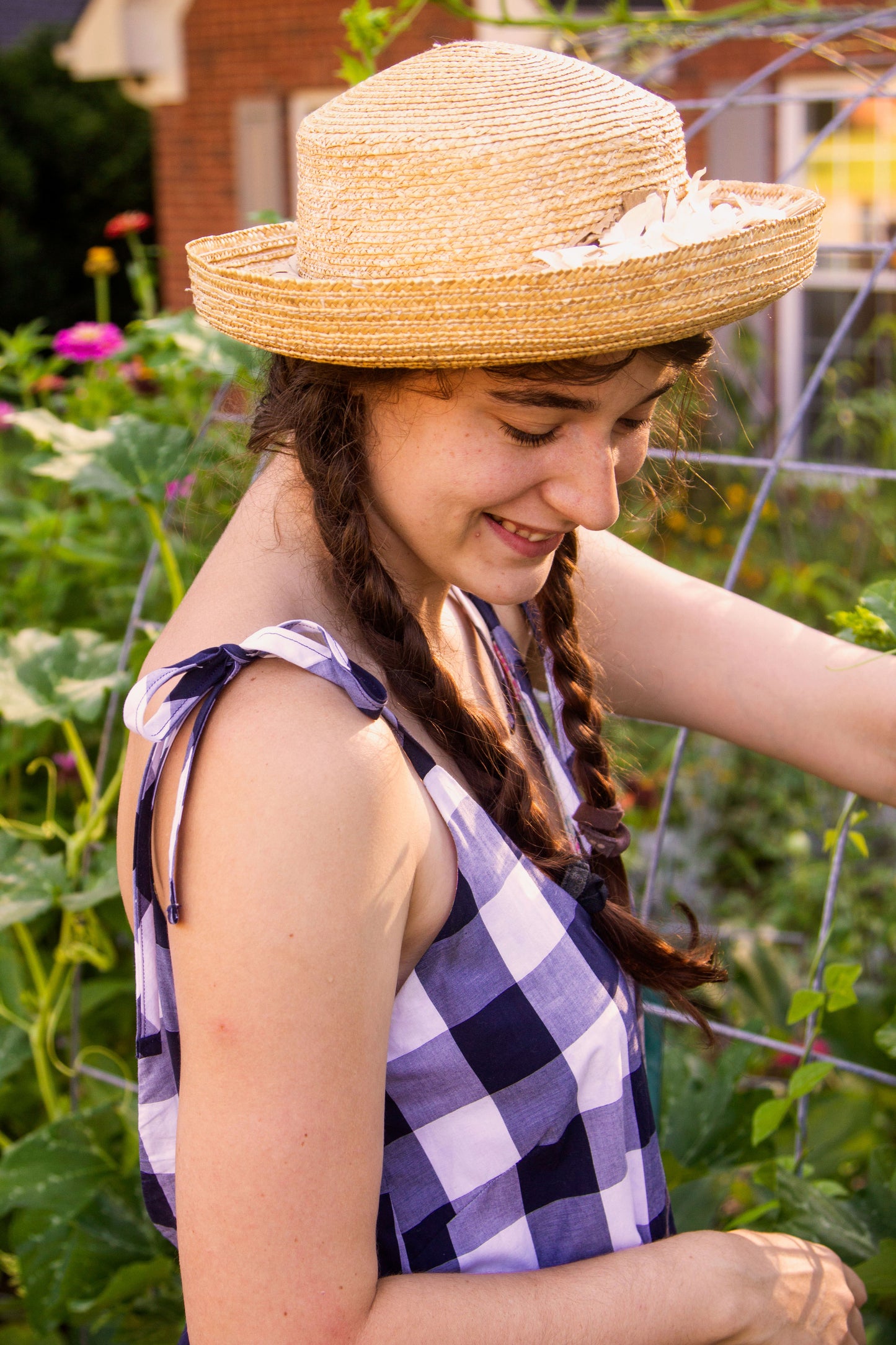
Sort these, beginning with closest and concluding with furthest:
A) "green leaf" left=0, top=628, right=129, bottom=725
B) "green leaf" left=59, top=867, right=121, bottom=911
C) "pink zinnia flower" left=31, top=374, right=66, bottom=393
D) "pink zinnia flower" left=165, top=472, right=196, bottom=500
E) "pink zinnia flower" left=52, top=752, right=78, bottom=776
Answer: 1. "green leaf" left=59, top=867, right=121, bottom=911
2. "green leaf" left=0, top=628, right=129, bottom=725
3. "pink zinnia flower" left=165, top=472, right=196, bottom=500
4. "pink zinnia flower" left=52, top=752, right=78, bottom=776
5. "pink zinnia flower" left=31, top=374, right=66, bottom=393

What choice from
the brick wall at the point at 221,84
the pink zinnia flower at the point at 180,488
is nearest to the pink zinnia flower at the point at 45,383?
the pink zinnia flower at the point at 180,488

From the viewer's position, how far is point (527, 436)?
885 millimetres

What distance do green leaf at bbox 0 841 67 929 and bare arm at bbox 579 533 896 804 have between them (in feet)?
2.62

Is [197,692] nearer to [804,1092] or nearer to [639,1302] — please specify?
[639,1302]

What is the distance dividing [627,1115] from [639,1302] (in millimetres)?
170

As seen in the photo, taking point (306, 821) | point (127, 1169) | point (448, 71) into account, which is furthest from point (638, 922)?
point (127, 1169)

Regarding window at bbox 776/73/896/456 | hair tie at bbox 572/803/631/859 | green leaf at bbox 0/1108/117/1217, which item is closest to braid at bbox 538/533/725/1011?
hair tie at bbox 572/803/631/859

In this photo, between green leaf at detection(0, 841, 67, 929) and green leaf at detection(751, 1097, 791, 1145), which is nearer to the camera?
green leaf at detection(751, 1097, 791, 1145)

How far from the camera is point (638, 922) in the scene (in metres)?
1.08

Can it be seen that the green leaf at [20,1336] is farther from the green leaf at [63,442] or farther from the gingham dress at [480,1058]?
the green leaf at [63,442]

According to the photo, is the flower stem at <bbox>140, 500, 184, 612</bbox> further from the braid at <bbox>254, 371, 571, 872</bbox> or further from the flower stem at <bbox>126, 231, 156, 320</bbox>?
the flower stem at <bbox>126, 231, 156, 320</bbox>

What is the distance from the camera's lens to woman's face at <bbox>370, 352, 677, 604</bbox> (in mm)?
876

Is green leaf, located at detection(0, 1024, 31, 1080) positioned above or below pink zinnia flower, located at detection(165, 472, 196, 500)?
below

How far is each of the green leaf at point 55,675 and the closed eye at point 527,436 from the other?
969mm
